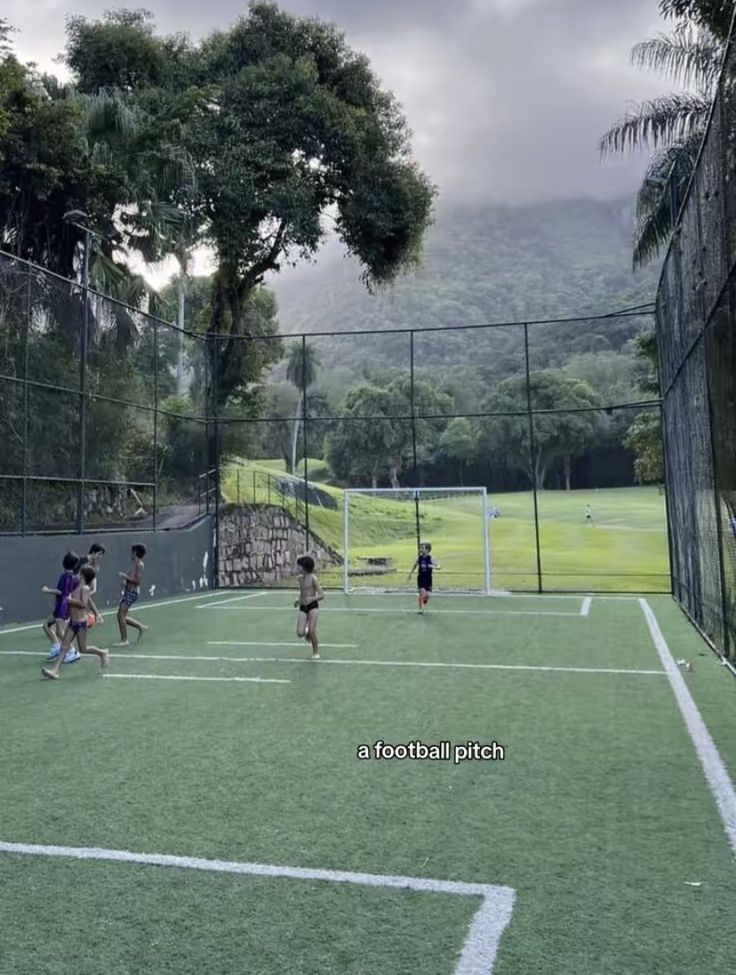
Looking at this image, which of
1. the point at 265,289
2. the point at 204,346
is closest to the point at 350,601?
the point at 204,346

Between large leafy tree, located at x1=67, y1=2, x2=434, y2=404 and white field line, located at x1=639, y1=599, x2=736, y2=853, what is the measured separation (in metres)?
16.3

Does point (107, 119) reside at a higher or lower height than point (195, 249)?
higher

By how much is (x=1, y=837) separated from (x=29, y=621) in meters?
10.3

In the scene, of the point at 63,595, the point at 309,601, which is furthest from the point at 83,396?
the point at 309,601

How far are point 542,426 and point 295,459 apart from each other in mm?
14942

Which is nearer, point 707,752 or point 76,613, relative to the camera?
point 707,752

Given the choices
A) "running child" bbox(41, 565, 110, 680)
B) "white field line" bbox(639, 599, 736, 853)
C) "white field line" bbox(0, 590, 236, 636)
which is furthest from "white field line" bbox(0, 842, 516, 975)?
"white field line" bbox(0, 590, 236, 636)

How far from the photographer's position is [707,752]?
522 centimetres

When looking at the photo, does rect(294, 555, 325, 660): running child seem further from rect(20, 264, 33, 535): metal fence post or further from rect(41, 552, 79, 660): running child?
rect(20, 264, 33, 535): metal fence post

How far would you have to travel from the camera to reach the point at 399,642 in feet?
34.2

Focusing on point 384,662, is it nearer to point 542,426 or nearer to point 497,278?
point 542,426

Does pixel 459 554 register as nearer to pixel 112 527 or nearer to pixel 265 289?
pixel 112 527

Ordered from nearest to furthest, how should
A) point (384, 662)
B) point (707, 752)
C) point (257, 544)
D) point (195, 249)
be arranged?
point (707, 752) → point (384, 662) → point (257, 544) → point (195, 249)

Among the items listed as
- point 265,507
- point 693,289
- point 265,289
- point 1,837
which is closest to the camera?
point 1,837
